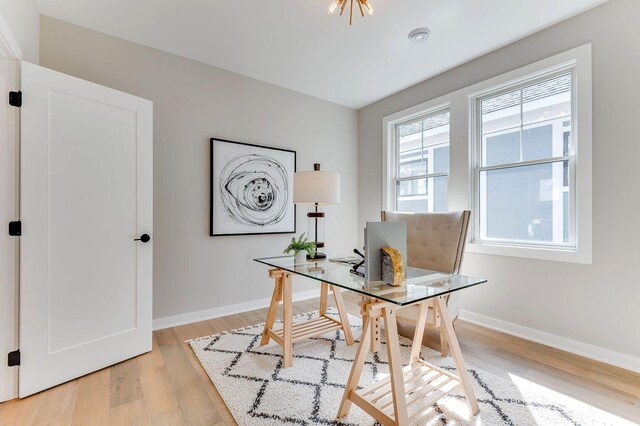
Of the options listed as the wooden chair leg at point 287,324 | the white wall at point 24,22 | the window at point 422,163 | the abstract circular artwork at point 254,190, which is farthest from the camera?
the window at point 422,163

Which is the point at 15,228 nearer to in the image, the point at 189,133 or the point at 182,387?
the point at 182,387

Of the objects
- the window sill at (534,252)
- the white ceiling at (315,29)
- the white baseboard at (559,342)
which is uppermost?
the white ceiling at (315,29)

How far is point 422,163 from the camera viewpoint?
363 centimetres

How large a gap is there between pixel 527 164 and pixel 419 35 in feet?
4.78

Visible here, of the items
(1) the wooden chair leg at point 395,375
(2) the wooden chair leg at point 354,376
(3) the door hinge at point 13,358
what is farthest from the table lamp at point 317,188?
(3) the door hinge at point 13,358

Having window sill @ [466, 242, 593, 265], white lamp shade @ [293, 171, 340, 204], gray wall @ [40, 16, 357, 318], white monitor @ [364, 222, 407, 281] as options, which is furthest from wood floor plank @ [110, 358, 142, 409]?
window sill @ [466, 242, 593, 265]

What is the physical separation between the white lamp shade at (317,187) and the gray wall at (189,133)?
1.13 metres

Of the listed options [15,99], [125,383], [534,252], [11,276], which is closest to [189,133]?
[15,99]

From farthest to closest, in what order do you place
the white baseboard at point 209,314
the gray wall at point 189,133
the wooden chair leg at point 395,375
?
the white baseboard at point 209,314, the gray wall at point 189,133, the wooden chair leg at point 395,375

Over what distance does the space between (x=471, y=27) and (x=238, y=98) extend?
227 centimetres

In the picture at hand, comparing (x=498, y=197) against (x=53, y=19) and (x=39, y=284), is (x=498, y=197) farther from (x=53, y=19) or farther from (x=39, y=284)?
(x=53, y=19)

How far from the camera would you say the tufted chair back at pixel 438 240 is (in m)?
2.43

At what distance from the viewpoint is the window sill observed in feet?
7.59

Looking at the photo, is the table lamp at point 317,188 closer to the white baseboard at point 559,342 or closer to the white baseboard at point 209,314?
the white baseboard at point 209,314
